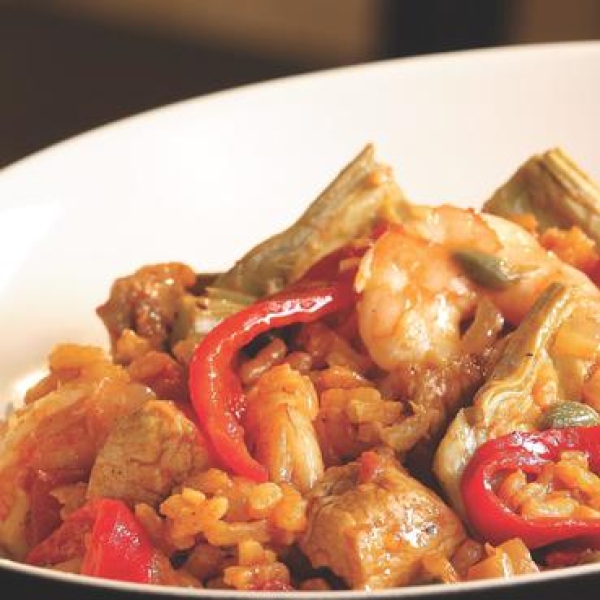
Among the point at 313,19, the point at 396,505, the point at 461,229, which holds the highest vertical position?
the point at 461,229

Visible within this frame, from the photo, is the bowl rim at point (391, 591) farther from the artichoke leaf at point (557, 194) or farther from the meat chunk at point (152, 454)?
the artichoke leaf at point (557, 194)

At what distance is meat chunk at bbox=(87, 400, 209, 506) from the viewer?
1923 mm

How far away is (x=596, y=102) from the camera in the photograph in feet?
10.2

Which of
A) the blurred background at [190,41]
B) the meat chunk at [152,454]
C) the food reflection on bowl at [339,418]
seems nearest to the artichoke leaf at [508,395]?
the food reflection on bowl at [339,418]

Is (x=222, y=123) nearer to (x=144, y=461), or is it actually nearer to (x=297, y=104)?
(x=297, y=104)

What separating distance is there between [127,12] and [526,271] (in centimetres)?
438

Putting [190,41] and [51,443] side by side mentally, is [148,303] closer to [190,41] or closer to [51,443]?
[51,443]

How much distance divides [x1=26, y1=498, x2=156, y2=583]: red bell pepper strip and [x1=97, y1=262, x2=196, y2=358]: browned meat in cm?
44

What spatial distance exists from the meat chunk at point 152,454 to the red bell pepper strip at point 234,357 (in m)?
0.04

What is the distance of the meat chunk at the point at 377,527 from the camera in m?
1.74

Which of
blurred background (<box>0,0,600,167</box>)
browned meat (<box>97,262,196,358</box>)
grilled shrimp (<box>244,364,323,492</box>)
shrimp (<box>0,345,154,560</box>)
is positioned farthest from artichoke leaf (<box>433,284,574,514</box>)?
blurred background (<box>0,0,600,167</box>)

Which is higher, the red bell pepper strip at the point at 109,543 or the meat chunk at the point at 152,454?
the meat chunk at the point at 152,454

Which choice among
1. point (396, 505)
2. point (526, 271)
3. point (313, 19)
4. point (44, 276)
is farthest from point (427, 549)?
point (313, 19)

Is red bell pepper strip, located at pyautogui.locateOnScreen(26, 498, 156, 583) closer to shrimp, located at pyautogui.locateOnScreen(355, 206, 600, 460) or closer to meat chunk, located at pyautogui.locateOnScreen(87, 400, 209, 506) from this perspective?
meat chunk, located at pyautogui.locateOnScreen(87, 400, 209, 506)
